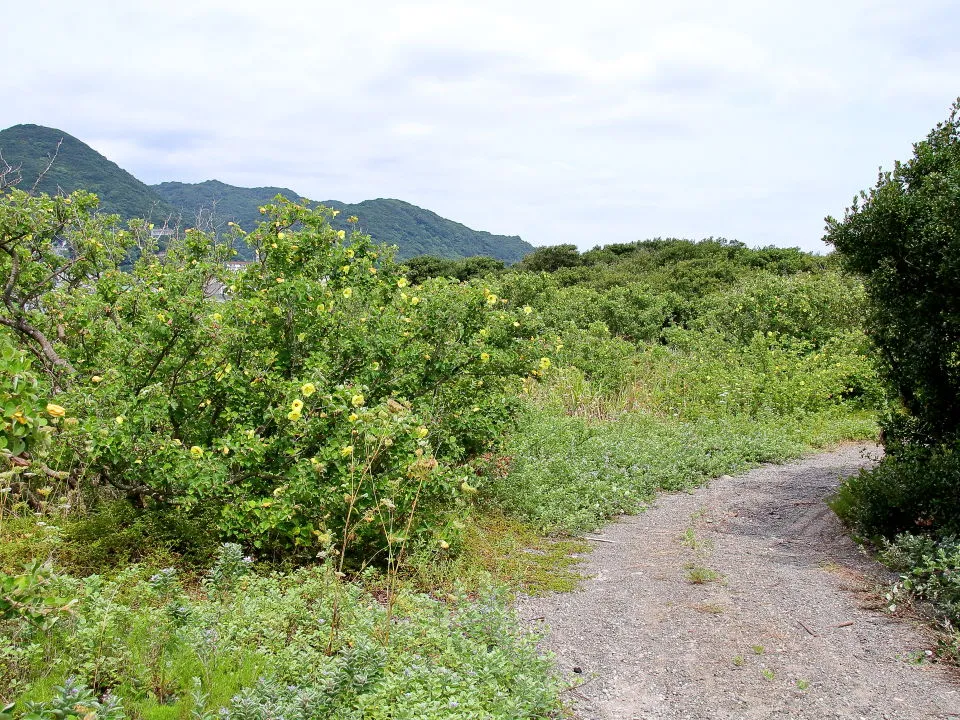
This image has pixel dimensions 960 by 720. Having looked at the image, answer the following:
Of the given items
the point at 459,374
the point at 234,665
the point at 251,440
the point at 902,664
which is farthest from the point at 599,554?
the point at 234,665

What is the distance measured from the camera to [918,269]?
4961 mm

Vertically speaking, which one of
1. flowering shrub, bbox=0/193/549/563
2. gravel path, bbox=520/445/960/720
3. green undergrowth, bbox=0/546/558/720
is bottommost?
gravel path, bbox=520/445/960/720

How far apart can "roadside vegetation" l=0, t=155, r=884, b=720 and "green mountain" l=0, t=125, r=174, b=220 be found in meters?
15.4

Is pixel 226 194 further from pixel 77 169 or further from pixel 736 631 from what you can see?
pixel 736 631

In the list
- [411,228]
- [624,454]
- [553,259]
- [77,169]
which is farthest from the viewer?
[411,228]

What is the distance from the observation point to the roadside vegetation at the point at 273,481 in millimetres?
2705

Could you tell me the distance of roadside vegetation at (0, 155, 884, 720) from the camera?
2705 mm

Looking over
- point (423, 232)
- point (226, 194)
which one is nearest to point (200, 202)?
point (226, 194)

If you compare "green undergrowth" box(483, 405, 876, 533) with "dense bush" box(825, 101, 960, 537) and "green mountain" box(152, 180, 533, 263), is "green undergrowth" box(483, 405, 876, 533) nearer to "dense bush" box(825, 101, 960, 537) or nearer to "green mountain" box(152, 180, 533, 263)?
"dense bush" box(825, 101, 960, 537)

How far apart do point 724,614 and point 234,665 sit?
265cm

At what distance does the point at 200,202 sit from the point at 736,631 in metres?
23.0

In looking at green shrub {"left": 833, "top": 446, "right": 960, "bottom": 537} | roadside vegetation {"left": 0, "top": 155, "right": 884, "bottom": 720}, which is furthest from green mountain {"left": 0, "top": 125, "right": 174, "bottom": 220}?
green shrub {"left": 833, "top": 446, "right": 960, "bottom": 537}

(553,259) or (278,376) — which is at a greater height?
(553,259)

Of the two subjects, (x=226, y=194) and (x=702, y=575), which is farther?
(x=226, y=194)
